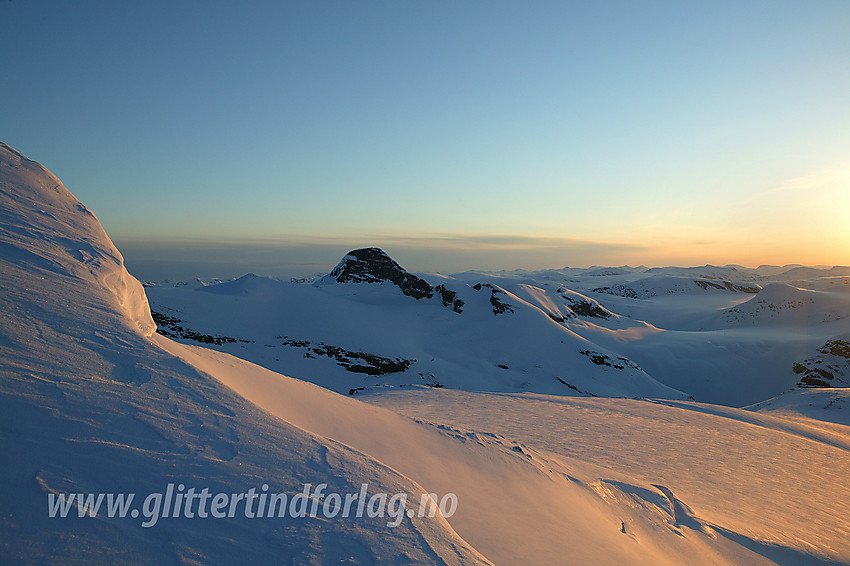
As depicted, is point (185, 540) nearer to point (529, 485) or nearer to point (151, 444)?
point (151, 444)

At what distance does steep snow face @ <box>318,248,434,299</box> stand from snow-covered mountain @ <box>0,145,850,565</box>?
3308 cm

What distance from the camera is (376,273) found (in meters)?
47.0

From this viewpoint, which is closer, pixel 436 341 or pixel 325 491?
pixel 325 491

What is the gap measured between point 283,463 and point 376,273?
43.8 metres

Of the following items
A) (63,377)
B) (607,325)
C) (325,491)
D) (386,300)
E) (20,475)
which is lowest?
(607,325)

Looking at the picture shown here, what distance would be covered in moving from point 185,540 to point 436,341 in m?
33.9

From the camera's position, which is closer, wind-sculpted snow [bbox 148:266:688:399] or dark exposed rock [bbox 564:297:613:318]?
wind-sculpted snow [bbox 148:266:688:399]

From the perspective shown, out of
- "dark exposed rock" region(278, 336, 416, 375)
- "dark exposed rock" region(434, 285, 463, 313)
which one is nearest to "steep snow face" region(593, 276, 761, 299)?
"dark exposed rock" region(434, 285, 463, 313)

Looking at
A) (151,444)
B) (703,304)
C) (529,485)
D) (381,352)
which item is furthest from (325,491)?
(703,304)

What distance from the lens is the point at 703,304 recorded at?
265 feet

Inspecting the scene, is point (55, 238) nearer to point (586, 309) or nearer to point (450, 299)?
point (450, 299)

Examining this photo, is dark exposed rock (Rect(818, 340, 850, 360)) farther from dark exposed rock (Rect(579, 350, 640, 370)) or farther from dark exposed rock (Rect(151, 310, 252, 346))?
dark exposed rock (Rect(151, 310, 252, 346))

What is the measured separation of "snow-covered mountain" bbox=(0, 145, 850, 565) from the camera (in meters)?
2.70

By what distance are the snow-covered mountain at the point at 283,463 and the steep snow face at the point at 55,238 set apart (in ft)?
0.09
